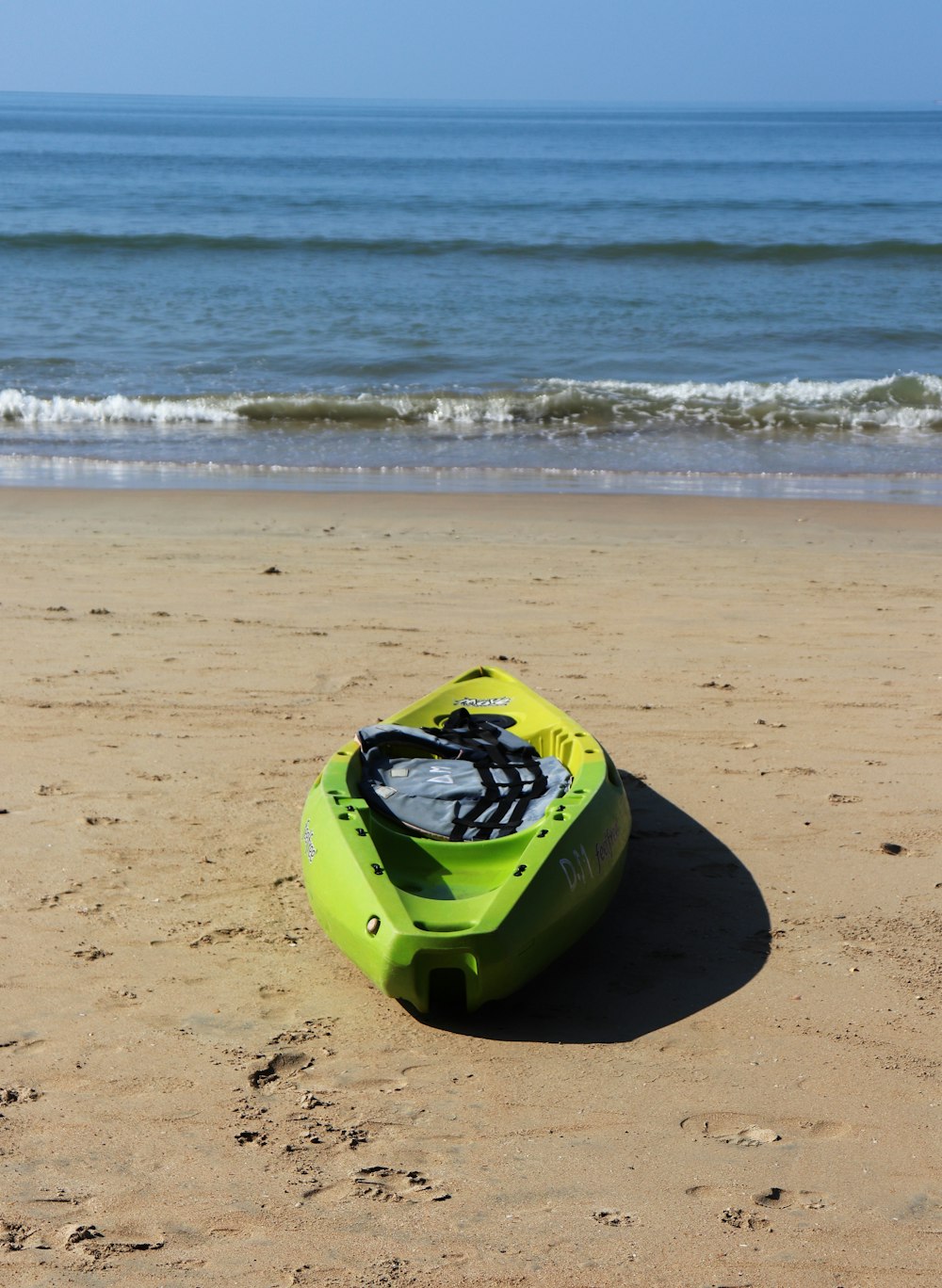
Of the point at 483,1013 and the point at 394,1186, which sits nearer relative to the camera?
the point at 394,1186

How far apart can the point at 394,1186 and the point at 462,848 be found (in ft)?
4.11

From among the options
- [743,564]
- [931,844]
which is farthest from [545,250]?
[931,844]

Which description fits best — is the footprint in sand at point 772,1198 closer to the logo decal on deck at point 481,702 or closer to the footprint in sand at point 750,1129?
the footprint in sand at point 750,1129

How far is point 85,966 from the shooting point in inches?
147

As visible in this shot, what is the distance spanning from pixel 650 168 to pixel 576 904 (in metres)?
41.4

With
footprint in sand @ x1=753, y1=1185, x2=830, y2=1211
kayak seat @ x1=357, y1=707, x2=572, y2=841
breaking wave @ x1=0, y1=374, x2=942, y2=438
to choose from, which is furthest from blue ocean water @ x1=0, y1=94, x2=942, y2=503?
footprint in sand @ x1=753, y1=1185, x2=830, y2=1211

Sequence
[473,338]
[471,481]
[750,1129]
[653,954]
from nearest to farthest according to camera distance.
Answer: [750,1129]
[653,954]
[471,481]
[473,338]

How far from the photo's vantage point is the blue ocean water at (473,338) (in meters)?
12.0

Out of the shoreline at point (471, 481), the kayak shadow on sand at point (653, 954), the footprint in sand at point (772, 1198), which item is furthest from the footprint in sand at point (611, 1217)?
the shoreline at point (471, 481)

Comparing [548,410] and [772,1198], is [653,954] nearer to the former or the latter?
[772,1198]

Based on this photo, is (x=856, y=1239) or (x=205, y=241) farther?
(x=205, y=241)

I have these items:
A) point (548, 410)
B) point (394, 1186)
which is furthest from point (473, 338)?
point (394, 1186)

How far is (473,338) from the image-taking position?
16391 mm

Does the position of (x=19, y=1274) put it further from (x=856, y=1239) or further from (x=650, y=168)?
(x=650, y=168)
